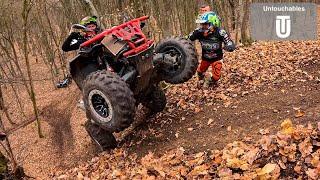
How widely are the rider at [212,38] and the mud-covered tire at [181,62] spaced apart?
43.5 inches

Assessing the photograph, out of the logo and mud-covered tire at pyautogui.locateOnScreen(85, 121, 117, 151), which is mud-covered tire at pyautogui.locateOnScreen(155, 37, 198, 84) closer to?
mud-covered tire at pyautogui.locateOnScreen(85, 121, 117, 151)

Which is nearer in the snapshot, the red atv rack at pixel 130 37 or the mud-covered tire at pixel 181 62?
the red atv rack at pixel 130 37

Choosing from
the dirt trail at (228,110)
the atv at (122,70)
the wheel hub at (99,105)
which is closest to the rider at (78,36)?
the atv at (122,70)

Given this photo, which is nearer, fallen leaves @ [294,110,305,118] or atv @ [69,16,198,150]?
fallen leaves @ [294,110,305,118]

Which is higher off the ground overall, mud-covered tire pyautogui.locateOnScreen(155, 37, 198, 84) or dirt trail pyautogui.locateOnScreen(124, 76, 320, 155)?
mud-covered tire pyautogui.locateOnScreen(155, 37, 198, 84)

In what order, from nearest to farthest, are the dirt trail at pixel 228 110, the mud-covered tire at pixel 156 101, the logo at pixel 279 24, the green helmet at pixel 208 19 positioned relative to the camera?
the dirt trail at pixel 228 110
the mud-covered tire at pixel 156 101
the green helmet at pixel 208 19
the logo at pixel 279 24

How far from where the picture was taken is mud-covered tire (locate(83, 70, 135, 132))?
586cm

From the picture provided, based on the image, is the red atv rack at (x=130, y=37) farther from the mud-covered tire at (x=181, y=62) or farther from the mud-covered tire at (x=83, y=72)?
the mud-covered tire at (x=181, y=62)

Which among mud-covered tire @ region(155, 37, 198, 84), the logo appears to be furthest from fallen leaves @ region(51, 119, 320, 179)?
the logo

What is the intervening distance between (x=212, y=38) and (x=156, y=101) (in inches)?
70.6

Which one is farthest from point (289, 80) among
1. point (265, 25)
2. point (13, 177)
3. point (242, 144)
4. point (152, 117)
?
point (265, 25)

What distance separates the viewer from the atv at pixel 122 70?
19.5 feet

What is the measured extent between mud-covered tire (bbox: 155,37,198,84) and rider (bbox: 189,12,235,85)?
1.10 m

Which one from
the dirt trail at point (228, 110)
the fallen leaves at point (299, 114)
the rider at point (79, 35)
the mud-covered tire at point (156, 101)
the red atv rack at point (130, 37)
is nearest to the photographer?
the fallen leaves at point (299, 114)
